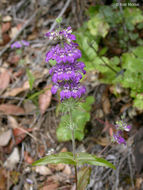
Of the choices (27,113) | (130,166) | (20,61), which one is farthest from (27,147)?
(20,61)

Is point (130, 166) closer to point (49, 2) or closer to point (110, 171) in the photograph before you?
point (110, 171)

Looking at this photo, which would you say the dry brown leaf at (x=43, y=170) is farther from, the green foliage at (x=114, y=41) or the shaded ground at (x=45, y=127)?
the green foliage at (x=114, y=41)

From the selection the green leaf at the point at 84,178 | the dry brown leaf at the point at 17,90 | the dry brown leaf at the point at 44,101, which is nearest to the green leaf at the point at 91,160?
the green leaf at the point at 84,178

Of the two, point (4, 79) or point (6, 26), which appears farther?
point (6, 26)

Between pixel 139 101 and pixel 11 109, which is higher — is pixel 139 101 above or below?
above

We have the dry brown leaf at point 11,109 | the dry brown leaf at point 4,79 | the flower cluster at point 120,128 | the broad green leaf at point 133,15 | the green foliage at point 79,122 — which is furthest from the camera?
the dry brown leaf at point 4,79

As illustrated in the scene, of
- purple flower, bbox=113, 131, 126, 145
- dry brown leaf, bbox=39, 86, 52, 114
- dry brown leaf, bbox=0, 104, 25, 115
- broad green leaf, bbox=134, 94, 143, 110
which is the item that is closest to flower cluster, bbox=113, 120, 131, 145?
purple flower, bbox=113, 131, 126, 145

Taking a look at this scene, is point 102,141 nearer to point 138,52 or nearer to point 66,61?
point 138,52

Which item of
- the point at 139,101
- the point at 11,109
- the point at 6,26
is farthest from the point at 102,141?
the point at 6,26
